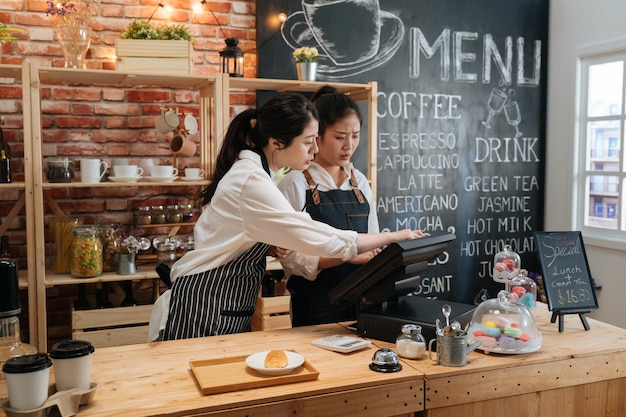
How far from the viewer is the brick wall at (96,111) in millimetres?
3619

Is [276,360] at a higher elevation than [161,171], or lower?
lower

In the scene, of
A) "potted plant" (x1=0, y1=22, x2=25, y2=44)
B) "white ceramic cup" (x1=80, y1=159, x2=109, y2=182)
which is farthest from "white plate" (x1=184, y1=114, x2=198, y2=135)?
"potted plant" (x1=0, y1=22, x2=25, y2=44)

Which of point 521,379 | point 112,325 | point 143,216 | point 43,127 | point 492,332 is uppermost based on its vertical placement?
point 43,127

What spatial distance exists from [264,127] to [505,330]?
1.07m

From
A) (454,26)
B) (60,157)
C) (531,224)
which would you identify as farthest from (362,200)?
(531,224)

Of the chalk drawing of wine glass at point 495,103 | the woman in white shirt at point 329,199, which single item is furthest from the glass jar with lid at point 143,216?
the chalk drawing of wine glass at point 495,103

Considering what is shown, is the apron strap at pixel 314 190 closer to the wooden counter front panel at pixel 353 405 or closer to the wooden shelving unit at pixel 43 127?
the wooden shelving unit at pixel 43 127

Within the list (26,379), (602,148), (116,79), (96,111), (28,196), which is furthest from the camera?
(602,148)

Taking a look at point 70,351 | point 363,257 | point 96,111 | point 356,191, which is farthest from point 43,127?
point 70,351

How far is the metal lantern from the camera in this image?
3.72 metres

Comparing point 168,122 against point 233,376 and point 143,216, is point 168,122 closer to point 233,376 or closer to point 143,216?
point 143,216

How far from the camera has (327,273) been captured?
8.64 ft

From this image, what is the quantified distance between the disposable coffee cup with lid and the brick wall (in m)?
2.16

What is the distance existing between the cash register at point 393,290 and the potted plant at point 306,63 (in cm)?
188
